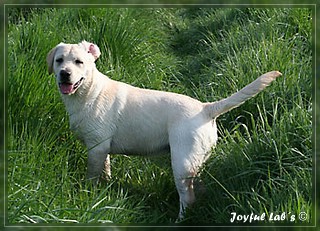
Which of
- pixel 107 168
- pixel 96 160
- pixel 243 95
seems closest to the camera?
pixel 243 95

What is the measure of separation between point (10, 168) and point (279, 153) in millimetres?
1599

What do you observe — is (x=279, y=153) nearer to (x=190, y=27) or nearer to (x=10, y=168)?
(x=10, y=168)

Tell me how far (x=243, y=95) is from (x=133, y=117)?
0.77 metres

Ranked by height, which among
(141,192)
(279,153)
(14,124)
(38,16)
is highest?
(38,16)

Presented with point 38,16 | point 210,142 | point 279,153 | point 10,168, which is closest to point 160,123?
point 210,142

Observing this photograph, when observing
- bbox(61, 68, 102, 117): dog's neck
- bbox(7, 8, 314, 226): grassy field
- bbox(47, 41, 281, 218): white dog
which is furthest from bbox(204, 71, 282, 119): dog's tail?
bbox(61, 68, 102, 117): dog's neck

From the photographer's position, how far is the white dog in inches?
163

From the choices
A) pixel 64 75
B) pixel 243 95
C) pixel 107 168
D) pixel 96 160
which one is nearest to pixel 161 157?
pixel 107 168

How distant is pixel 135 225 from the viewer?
141 inches

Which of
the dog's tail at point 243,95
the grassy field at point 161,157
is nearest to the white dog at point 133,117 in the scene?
the dog's tail at point 243,95

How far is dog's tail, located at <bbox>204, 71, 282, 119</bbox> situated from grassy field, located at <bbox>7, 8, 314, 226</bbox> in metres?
0.20

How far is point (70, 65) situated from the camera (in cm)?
418

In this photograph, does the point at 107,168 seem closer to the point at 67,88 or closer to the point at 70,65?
the point at 67,88

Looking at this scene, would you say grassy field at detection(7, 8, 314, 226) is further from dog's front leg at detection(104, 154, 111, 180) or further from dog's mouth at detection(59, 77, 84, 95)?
dog's mouth at detection(59, 77, 84, 95)
